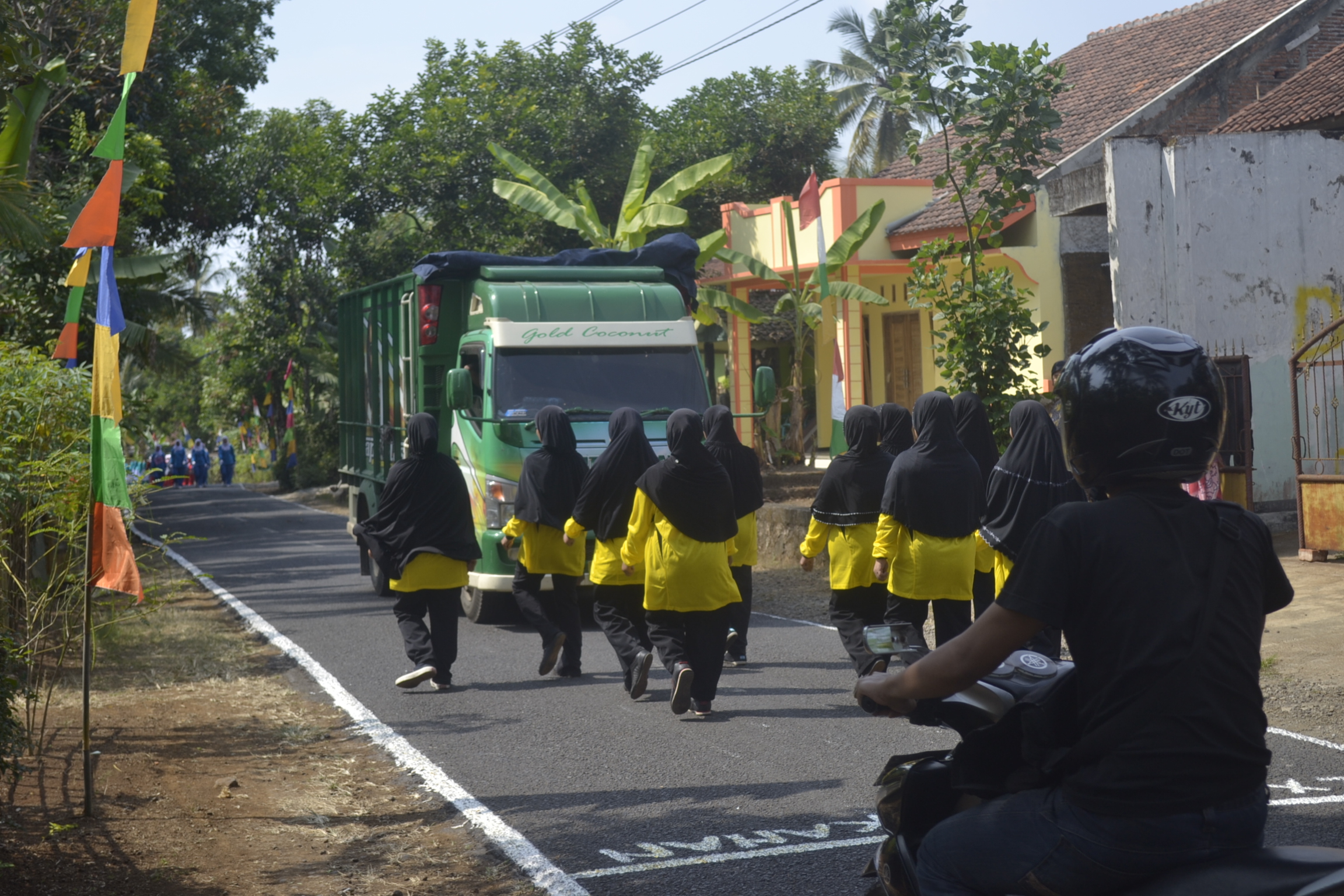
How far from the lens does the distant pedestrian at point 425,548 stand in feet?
28.7

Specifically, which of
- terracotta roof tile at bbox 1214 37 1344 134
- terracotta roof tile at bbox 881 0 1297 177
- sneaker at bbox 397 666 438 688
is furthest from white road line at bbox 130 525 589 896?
terracotta roof tile at bbox 881 0 1297 177

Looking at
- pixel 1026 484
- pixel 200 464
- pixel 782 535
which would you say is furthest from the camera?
pixel 200 464

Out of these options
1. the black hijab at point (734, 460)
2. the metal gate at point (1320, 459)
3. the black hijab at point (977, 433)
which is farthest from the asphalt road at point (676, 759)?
the metal gate at point (1320, 459)

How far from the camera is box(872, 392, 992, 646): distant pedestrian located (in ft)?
24.9

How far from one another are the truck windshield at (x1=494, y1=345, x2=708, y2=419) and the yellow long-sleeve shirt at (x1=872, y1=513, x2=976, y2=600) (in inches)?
157

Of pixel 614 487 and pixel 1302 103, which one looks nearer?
pixel 614 487

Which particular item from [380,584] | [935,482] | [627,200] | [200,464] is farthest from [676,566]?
[200,464]

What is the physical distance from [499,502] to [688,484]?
363 cm

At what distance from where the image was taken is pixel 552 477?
913cm

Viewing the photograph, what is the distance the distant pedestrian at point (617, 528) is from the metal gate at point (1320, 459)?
6911 mm

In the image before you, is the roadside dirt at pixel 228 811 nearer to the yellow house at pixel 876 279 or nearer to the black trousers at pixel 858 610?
the black trousers at pixel 858 610

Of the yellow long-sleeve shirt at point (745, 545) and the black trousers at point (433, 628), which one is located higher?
the yellow long-sleeve shirt at point (745, 545)

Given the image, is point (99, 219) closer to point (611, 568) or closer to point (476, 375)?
point (611, 568)

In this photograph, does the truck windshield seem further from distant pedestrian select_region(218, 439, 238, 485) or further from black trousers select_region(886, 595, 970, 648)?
distant pedestrian select_region(218, 439, 238, 485)
